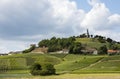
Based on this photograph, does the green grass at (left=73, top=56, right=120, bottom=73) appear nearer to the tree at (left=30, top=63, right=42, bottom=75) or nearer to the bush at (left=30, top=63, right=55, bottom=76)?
the bush at (left=30, top=63, right=55, bottom=76)

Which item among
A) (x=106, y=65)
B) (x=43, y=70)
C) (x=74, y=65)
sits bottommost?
(x=43, y=70)

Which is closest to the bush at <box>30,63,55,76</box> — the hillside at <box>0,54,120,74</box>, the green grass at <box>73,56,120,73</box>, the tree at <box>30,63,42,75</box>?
the tree at <box>30,63,42,75</box>

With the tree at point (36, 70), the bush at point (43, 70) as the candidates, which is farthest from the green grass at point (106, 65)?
the tree at point (36, 70)

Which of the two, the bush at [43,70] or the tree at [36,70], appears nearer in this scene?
the bush at [43,70]

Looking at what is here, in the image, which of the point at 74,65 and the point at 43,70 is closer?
the point at 43,70

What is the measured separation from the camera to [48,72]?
401 ft

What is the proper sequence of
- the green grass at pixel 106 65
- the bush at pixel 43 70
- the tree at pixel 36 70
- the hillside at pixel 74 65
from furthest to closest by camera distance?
the green grass at pixel 106 65 < the hillside at pixel 74 65 < the tree at pixel 36 70 < the bush at pixel 43 70

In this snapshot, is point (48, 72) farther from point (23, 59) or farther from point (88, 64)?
point (23, 59)

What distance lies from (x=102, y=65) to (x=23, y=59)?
2147 inches

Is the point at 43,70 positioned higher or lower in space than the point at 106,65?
lower

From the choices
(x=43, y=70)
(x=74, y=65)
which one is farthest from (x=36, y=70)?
(x=74, y=65)

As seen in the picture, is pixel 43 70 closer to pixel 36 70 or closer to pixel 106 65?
pixel 36 70

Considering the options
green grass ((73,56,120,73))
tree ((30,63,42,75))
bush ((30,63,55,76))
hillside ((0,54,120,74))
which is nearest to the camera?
bush ((30,63,55,76))

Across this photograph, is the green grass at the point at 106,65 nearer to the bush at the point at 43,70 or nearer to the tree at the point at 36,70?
the bush at the point at 43,70
